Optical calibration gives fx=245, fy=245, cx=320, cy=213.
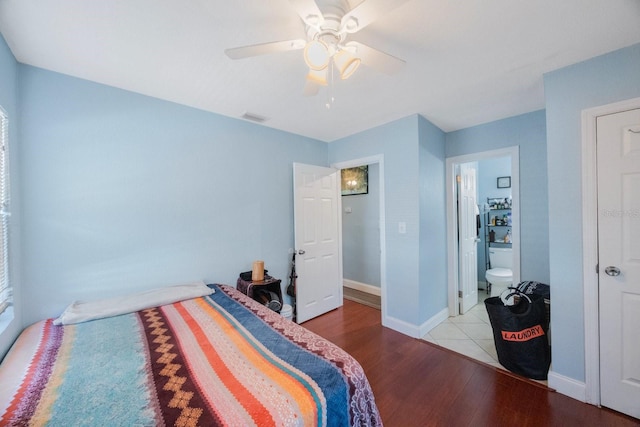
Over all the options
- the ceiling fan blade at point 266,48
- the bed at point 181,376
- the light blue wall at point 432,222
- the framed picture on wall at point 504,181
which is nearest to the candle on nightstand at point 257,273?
the bed at point 181,376

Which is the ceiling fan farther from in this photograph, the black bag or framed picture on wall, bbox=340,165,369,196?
framed picture on wall, bbox=340,165,369,196

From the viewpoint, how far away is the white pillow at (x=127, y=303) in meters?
1.60

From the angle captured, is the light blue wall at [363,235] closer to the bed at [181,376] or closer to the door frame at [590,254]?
the door frame at [590,254]

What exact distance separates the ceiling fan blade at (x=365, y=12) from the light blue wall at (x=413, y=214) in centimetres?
174

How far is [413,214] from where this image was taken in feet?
8.68

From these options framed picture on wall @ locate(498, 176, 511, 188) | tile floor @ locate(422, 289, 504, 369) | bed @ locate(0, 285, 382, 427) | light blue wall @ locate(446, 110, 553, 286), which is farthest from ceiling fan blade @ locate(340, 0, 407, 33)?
framed picture on wall @ locate(498, 176, 511, 188)

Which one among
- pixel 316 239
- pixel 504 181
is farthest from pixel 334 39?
pixel 504 181

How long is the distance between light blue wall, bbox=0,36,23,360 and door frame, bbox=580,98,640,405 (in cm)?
360

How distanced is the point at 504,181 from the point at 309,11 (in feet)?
14.4

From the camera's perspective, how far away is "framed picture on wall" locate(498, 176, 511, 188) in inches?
159

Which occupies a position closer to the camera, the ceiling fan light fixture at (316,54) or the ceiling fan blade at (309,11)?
the ceiling fan blade at (309,11)

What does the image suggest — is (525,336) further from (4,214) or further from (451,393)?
(4,214)

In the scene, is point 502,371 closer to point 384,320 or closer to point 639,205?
point 384,320

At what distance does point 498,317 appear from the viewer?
2.08m
